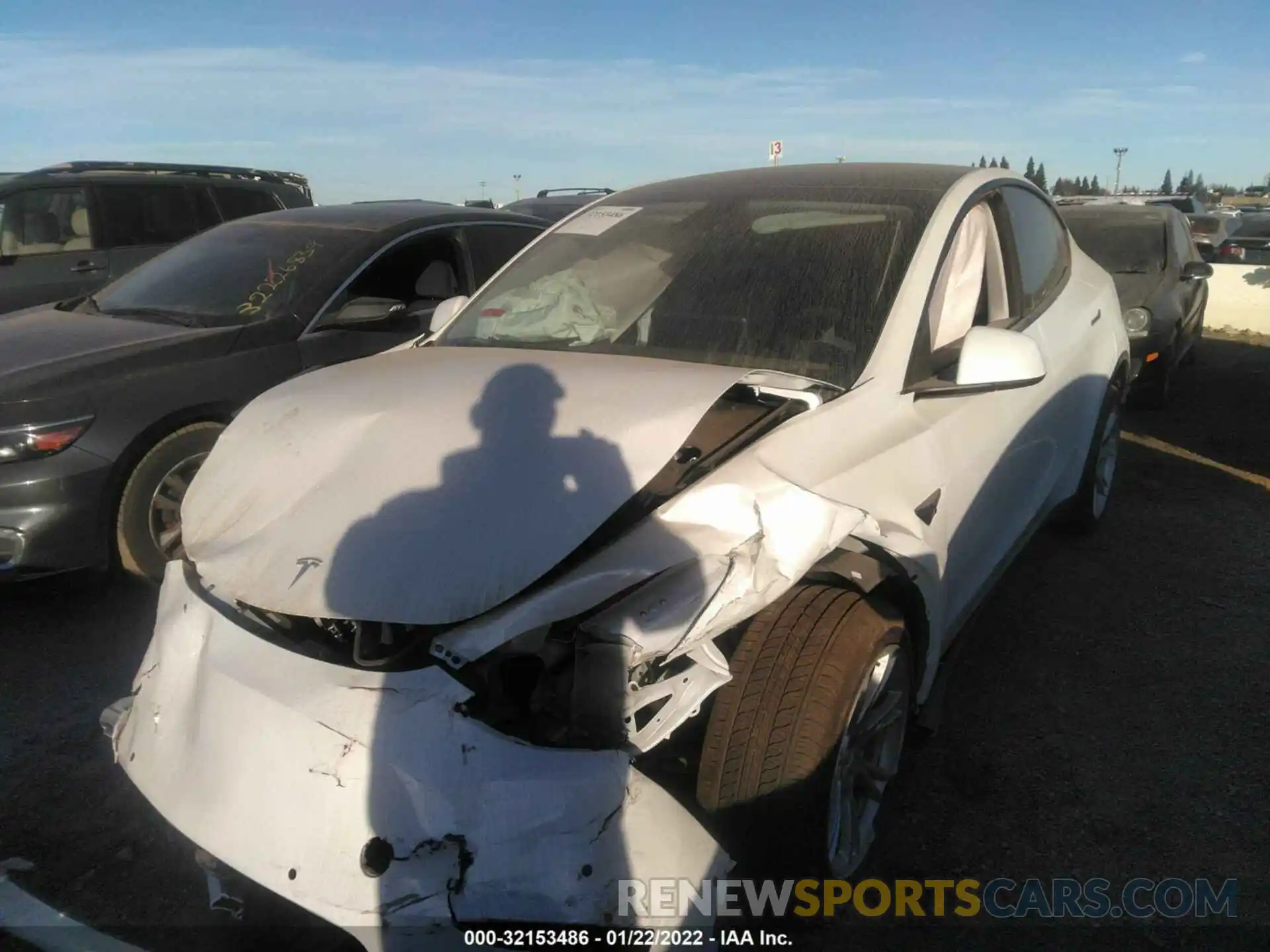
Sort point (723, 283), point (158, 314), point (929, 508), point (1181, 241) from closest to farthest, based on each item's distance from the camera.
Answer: point (929, 508)
point (723, 283)
point (158, 314)
point (1181, 241)

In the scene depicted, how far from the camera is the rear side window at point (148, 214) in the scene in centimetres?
805

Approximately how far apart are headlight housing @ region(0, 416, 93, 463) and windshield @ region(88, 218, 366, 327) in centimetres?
96

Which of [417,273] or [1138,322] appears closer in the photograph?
[417,273]

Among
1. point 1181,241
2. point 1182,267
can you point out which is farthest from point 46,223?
point 1181,241

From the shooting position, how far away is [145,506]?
4.10 m

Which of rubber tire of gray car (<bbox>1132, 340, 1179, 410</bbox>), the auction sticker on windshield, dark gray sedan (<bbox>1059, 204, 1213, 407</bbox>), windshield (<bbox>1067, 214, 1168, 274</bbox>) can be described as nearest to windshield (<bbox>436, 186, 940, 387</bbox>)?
the auction sticker on windshield

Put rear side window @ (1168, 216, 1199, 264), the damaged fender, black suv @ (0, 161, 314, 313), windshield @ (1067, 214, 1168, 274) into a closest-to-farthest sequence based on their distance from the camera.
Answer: the damaged fender < black suv @ (0, 161, 314, 313) < windshield @ (1067, 214, 1168, 274) < rear side window @ (1168, 216, 1199, 264)

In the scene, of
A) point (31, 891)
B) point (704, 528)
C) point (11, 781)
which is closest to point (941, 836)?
point (704, 528)

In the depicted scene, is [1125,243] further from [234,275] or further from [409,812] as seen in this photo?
[409,812]

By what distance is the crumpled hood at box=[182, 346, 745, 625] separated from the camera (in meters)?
1.90

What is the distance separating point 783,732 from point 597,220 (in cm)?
229

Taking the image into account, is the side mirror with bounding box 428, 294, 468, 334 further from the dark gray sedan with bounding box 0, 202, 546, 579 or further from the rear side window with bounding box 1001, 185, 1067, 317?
the rear side window with bounding box 1001, 185, 1067, 317

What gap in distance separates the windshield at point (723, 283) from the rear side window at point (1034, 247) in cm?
72

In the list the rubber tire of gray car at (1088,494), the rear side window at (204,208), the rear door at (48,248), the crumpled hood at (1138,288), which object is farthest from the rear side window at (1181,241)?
the rear door at (48,248)
